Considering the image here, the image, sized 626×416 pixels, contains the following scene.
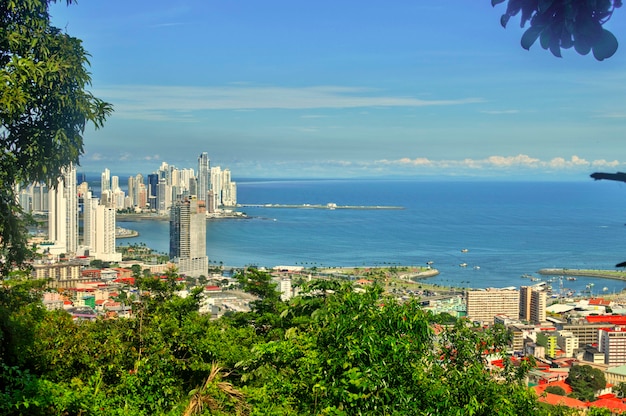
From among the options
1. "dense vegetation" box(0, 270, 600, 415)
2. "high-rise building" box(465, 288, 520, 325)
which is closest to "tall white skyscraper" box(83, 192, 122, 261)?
"high-rise building" box(465, 288, 520, 325)

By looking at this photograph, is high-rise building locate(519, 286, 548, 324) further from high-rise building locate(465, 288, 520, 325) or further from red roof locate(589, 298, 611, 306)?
red roof locate(589, 298, 611, 306)

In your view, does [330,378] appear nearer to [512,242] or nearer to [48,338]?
[48,338]

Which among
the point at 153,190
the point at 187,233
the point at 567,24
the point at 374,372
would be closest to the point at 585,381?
the point at 374,372

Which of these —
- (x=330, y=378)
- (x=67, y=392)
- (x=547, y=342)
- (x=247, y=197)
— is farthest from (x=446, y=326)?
(x=247, y=197)

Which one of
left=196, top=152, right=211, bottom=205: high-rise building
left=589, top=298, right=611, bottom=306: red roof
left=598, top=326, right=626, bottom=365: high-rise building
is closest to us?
left=598, top=326, right=626, bottom=365: high-rise building

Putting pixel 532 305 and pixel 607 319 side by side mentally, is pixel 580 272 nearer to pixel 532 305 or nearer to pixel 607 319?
pixel 532 305

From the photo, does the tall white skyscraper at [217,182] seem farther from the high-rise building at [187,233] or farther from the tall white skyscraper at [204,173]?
the high-rise building at [187,233]
